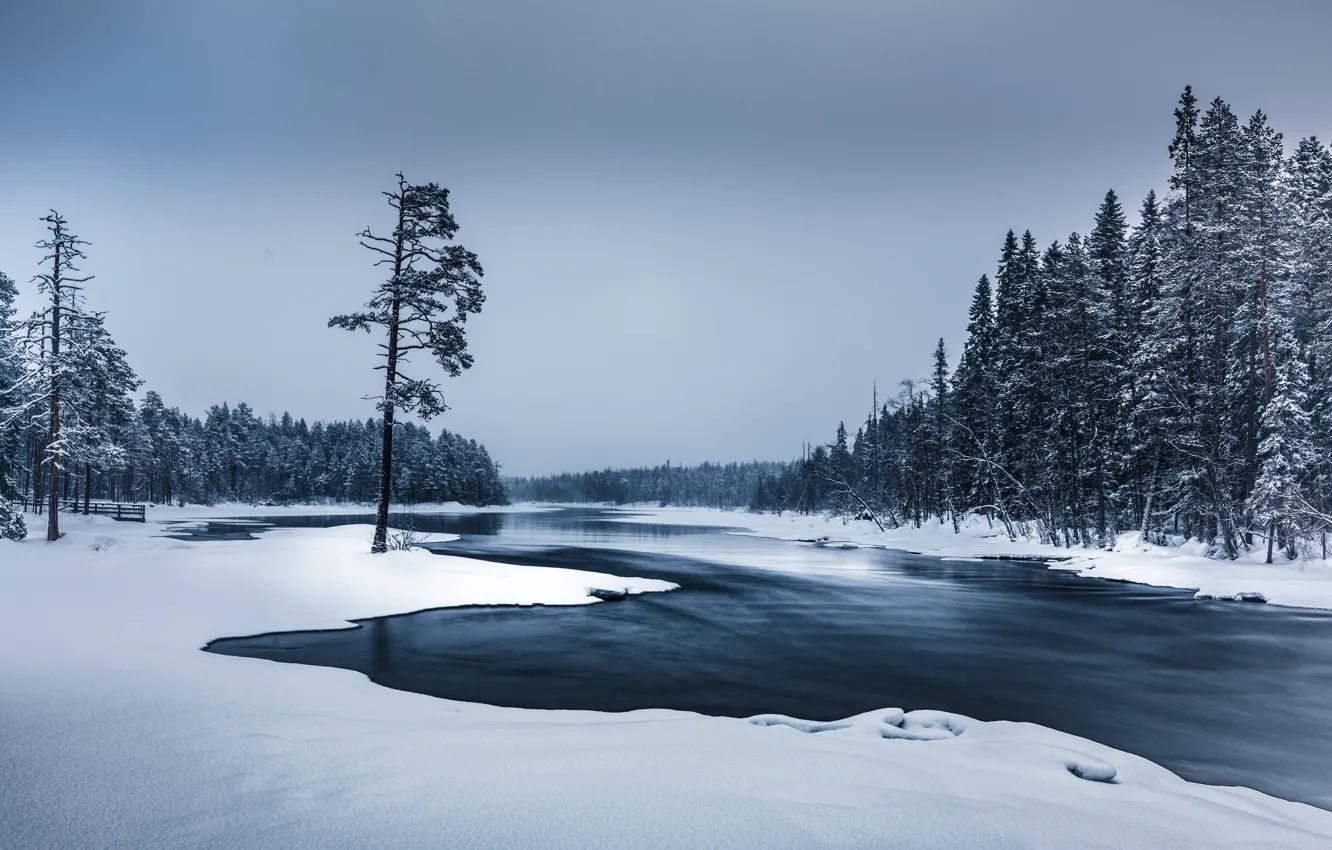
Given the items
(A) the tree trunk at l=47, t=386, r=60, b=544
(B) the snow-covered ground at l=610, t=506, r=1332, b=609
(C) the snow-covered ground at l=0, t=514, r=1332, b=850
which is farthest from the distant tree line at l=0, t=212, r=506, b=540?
(B) the snow-covered ground at l=610, t=506, r=1332, b=609

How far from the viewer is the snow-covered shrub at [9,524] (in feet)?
93.7

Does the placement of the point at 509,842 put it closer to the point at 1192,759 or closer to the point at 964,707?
the point at 964,707

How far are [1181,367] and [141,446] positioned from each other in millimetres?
100195

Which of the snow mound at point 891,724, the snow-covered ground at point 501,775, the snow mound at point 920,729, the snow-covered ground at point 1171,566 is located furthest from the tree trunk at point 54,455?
the snow-covered ground at point 1171,566

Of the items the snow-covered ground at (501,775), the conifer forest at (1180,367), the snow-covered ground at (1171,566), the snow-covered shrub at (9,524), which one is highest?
the conifer forest at (1180,367)

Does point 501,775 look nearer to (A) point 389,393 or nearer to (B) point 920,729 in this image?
(B) point 920,729

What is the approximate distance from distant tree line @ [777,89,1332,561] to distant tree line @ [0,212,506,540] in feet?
110

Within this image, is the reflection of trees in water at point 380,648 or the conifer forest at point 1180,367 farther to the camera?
the conifer forest at point 1180,367

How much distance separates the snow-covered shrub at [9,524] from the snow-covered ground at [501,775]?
28011mm

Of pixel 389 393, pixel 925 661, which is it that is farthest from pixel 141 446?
pixel 925 661

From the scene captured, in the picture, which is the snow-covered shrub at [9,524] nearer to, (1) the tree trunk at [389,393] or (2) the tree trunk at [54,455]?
(2) the tree trunk at [54,455]

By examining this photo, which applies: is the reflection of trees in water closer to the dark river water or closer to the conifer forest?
the dark river water

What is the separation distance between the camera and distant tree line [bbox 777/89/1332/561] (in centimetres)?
2688

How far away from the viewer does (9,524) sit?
28797mm
